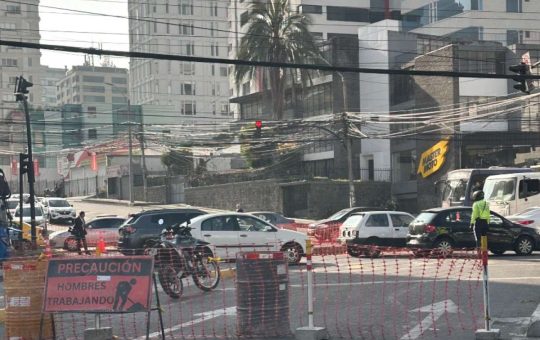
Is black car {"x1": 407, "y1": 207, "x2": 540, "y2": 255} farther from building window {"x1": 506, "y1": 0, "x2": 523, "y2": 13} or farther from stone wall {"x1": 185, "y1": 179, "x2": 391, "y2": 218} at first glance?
building window {"x1": 506, "y1": 0, "x2": 523, "y2": 13}

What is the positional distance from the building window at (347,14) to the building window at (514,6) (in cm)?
1404

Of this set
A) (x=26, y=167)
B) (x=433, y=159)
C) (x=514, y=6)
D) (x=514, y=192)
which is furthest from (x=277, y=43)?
(x=514, y=6)

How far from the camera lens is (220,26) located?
120188mm

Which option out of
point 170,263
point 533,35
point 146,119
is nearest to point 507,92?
point 533,35

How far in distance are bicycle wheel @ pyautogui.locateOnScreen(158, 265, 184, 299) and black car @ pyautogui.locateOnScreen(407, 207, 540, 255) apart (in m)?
9.77

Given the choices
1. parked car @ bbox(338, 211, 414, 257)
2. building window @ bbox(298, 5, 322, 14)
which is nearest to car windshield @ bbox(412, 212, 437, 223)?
parked car @ bbox(338, 211, 414, 257)

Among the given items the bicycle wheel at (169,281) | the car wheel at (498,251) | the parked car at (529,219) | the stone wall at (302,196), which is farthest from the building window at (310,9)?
the bicycle wheel at (169,281)

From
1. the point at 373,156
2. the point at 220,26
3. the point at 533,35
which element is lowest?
the point at 373,156

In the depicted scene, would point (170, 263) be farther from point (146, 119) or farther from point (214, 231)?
point (146, 119)

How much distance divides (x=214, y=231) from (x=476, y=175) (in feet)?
56.1

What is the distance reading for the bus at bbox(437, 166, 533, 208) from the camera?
112 feet

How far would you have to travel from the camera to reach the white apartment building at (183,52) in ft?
383

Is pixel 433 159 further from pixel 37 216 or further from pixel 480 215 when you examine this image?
pixel 480 215

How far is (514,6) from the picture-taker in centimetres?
7225
